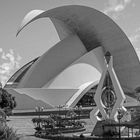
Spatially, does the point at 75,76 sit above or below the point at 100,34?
below

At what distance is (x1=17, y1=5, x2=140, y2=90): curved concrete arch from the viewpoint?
40.8 m

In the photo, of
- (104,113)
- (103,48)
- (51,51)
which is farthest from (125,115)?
(103,48)

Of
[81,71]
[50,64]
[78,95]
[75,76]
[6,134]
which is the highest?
[50,64]

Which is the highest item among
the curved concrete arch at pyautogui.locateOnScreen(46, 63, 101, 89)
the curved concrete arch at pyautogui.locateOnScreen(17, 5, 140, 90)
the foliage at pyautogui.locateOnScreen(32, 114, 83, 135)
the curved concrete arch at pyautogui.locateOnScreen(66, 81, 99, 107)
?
the curved concrete arch at pyautogui.locateOnScreen(17, 5, 140, 90)

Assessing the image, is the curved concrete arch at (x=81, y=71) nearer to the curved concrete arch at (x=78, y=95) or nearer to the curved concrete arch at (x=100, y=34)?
the curved concrete arch at (x=78, y=95)

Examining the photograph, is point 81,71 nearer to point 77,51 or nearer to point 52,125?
point 77,51

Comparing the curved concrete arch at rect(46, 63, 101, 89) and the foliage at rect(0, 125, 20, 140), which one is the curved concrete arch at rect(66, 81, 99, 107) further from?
the foliage at rect(0, 125, 20, 140)

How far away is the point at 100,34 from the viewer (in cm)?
4403

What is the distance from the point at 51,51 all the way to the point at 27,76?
4.07 m

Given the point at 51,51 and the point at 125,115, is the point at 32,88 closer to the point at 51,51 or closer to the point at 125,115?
the point at 51,51

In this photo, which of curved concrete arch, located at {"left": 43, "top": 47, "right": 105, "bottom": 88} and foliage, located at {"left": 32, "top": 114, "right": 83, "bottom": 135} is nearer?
foliage, located at {"left": 32, "top": 114, "right": 83, "bottom": 135}

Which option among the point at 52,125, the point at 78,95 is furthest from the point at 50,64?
the point at 52,125

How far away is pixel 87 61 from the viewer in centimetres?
4262

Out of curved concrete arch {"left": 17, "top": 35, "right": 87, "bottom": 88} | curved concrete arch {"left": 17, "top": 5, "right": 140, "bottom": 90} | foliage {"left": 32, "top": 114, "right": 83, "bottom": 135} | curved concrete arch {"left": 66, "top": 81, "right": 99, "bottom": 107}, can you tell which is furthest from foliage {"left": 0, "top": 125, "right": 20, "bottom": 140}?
curved concrete arch {"left": 17, "top": 5, "right": 140, "bottom": 90}
